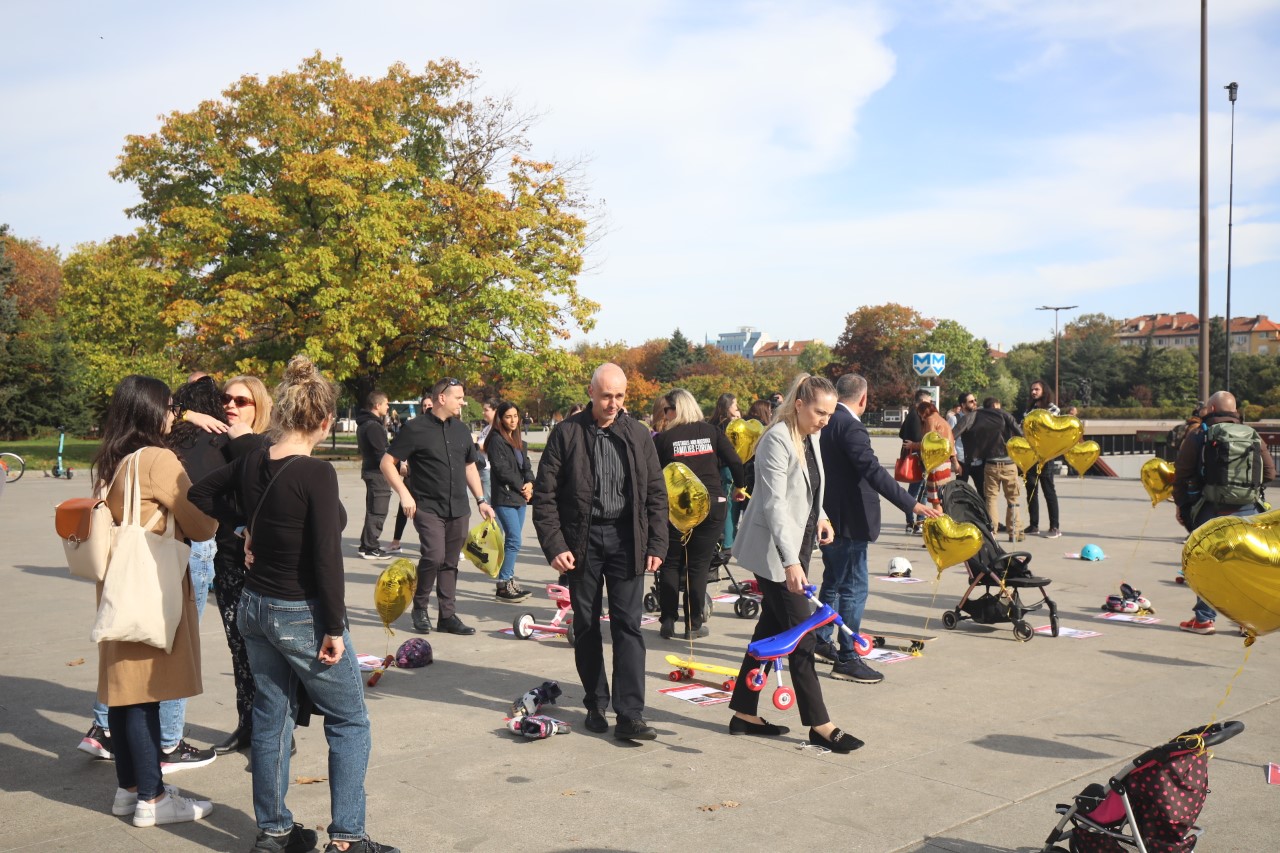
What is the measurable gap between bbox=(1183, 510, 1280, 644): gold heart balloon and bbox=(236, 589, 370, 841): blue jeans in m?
3.54

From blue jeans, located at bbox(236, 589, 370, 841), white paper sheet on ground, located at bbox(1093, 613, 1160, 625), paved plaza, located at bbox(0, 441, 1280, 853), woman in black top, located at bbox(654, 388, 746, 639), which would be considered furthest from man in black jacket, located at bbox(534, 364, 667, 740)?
white paper sheet on ground, located at bbox(1093, 613, 1160, 625)

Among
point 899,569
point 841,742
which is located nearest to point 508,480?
point 899,569

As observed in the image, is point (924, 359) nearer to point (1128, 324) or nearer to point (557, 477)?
point (557, 477)

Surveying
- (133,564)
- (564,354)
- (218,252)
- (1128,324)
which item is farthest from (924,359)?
(1128,324)

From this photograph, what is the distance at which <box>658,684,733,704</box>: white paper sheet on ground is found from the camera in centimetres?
646

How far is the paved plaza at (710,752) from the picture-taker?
170 inches

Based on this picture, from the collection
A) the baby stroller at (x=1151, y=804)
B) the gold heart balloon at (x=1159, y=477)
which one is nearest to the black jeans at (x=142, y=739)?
the baby stroller at (x=1151, y=804)

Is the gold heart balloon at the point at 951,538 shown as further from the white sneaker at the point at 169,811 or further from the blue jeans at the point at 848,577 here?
the white sneaker at the point at 169,811

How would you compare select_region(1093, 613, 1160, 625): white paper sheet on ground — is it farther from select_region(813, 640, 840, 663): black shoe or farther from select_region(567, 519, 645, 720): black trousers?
select_region(567, 519, 645, 720): black trousers

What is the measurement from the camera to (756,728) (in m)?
5.70

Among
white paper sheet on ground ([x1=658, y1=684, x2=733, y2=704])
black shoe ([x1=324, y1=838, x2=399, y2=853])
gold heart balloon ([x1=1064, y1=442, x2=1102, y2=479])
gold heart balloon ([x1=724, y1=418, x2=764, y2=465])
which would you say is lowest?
white paper sheet on ground ([x1=658, y1=684, x2=733, y2=704])

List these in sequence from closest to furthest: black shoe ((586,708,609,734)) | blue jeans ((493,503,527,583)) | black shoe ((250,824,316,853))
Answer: black shoe ((250,824,316,853)), black shoe ((586,708,609,734)), blue jeans ((493,503,527,583))

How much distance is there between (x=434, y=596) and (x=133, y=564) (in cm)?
597

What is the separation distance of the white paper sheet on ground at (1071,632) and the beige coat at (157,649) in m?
6.46
